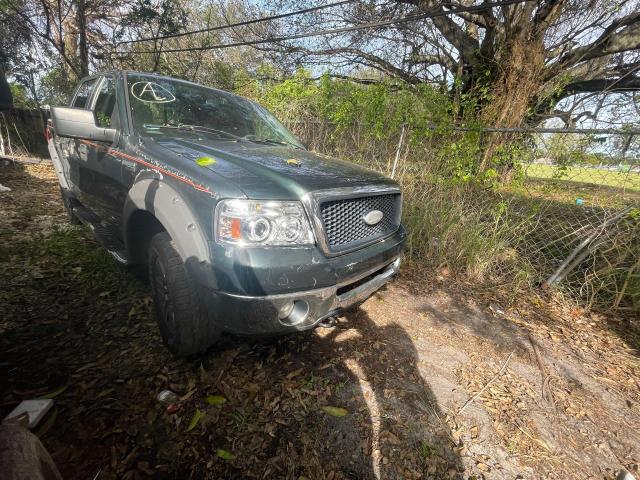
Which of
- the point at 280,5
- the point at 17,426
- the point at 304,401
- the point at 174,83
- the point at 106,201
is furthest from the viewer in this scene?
the point at 280,5

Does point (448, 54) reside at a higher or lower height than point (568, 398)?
higher

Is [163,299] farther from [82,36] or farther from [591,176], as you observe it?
[82,36]

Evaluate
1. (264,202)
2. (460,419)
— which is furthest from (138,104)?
(460,419)

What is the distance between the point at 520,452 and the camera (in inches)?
66.3

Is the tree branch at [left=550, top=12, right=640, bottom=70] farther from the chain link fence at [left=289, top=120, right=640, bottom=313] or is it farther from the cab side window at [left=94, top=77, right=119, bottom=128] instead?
the cab side window at [left=94, top=77, right=119, bottom=128]

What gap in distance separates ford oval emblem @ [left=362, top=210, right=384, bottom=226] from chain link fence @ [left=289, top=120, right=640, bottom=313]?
2.07 m

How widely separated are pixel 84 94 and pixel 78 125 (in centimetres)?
175

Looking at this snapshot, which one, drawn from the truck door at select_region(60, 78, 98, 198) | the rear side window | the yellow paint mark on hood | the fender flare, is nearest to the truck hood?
the yellow paint mark on hood

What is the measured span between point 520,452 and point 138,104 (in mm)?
3488

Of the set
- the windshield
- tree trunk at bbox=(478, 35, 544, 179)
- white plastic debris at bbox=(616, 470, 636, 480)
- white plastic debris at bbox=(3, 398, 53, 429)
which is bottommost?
white plastic debris at bbox=(616, 470, 636, 480)

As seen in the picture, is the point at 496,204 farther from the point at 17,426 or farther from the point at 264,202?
the point at 17,426

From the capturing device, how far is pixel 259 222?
4.83 feet

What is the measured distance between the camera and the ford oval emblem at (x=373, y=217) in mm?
1950

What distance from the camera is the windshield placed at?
7.54ft
